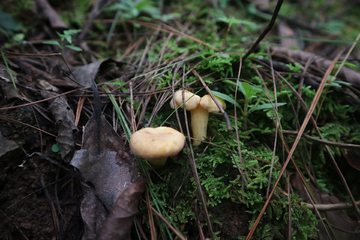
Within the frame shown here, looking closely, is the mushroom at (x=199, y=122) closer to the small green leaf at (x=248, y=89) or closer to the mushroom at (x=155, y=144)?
the small green leaf at (x=248, y=89)

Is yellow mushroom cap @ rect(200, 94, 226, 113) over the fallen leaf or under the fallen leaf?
over

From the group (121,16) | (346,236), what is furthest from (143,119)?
(121,16)

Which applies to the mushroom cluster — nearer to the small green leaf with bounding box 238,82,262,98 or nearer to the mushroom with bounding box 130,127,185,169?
the small green leaf with bounding box 238,82,262,98

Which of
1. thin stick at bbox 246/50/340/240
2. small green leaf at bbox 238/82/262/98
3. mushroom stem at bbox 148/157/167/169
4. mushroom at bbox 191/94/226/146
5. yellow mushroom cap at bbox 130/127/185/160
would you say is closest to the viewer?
yellow mushroom cap at bbox 130/127/185/160

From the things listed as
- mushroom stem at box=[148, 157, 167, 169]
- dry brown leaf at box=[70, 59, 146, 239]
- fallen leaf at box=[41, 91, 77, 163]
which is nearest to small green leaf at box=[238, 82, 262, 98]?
mushroom stem at box=[148, 157, 167, 169]

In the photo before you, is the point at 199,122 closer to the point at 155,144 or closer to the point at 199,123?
the point at 199,123

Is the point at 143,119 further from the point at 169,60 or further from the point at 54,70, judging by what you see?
the point at 54,70
